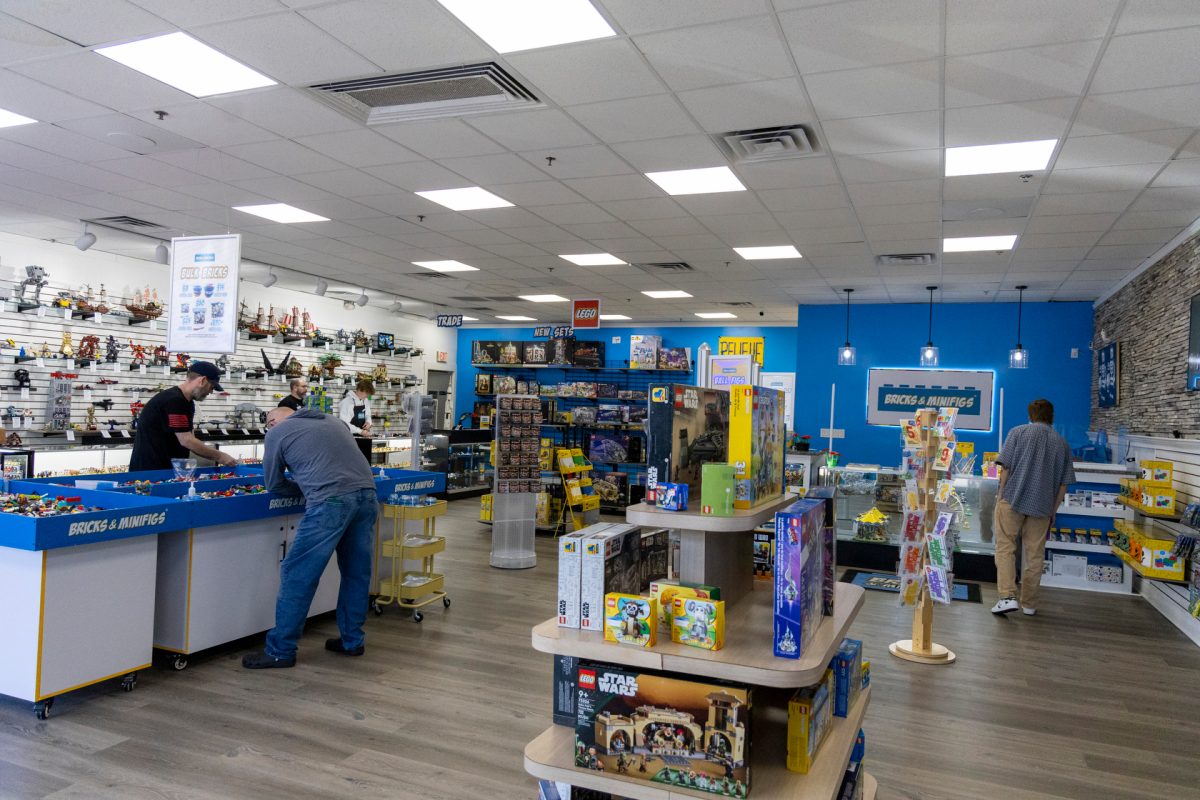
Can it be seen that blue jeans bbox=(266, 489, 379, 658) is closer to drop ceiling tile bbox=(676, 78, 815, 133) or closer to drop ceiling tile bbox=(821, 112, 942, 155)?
drop ceiling tile bbox=(676, 78, 815, 133)

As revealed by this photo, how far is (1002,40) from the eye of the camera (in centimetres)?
347

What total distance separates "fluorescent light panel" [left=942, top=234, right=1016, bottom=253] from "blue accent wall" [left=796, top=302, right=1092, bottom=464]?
3488 mm

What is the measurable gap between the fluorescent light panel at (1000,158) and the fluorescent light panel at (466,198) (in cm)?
358

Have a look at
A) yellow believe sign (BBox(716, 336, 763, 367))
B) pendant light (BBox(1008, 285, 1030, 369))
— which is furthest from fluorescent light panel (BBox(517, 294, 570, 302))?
pendant light (BBox(1008, 285, 1030, 369))

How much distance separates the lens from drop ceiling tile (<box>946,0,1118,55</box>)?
10.4ft

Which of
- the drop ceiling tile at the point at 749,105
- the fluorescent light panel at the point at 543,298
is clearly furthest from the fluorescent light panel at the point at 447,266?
the drop ceiling tile at the point at 749,105

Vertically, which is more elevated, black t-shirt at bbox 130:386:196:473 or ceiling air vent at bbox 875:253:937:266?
ceiling air vent at bbox 875:253:937:266

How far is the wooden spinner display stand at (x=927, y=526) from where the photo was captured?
518 centimetres

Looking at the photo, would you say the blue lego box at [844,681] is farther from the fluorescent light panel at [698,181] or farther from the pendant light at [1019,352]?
the pendant light at [1019,352]

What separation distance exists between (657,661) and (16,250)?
9.78 meters

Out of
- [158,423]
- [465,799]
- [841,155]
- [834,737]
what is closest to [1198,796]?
[834,737]

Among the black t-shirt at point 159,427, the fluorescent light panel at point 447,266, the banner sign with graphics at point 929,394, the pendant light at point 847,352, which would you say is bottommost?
the black t-shirt at point 159,427

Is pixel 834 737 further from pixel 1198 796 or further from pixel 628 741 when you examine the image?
pixel 1198 796

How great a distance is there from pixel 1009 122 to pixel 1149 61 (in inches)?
33.4
